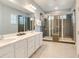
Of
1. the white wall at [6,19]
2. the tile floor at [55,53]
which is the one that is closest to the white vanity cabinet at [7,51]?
the white wall at [6,19]

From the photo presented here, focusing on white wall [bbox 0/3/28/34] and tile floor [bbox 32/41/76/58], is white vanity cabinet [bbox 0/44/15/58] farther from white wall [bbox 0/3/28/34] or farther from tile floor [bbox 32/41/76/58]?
tile floor [bbox 32/41/76/58]

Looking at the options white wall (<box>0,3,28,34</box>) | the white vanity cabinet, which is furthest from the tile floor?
the white vanity cabinet

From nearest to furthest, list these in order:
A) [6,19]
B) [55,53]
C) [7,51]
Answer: [7,51] → [6,19] → [55,53]

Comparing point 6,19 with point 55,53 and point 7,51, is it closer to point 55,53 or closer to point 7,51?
point 7,51

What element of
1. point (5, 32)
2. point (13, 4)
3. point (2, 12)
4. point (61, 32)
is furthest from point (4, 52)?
point (61, 32)

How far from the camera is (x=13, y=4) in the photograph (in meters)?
3.13

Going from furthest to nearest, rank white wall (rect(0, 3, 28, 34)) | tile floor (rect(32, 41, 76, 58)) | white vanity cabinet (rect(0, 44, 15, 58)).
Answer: tile floor (rect(32, 41, 76, 58)) < white wall (rect(0, 3, 28, 34)) < white vanity cabinet (rect(0, 44, 15, 58))

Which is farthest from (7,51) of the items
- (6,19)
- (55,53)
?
(55,53)

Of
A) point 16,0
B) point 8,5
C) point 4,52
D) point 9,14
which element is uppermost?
point 16,0

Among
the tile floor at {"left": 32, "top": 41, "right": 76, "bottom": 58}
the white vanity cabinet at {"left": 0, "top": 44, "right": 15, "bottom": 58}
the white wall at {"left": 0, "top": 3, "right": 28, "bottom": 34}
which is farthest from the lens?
the tile floor at {"left": 32, "top": 41, "right": 76, "bottom": 58}

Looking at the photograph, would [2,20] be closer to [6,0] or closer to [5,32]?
[5,32]

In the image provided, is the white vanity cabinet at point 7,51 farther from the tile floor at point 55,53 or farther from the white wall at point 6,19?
the tile floor at point 55,53

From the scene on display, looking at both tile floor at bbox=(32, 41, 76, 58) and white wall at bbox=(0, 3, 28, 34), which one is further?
tile floor at bbox=(32, 41, 76, 58)

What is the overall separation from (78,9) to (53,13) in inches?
205
